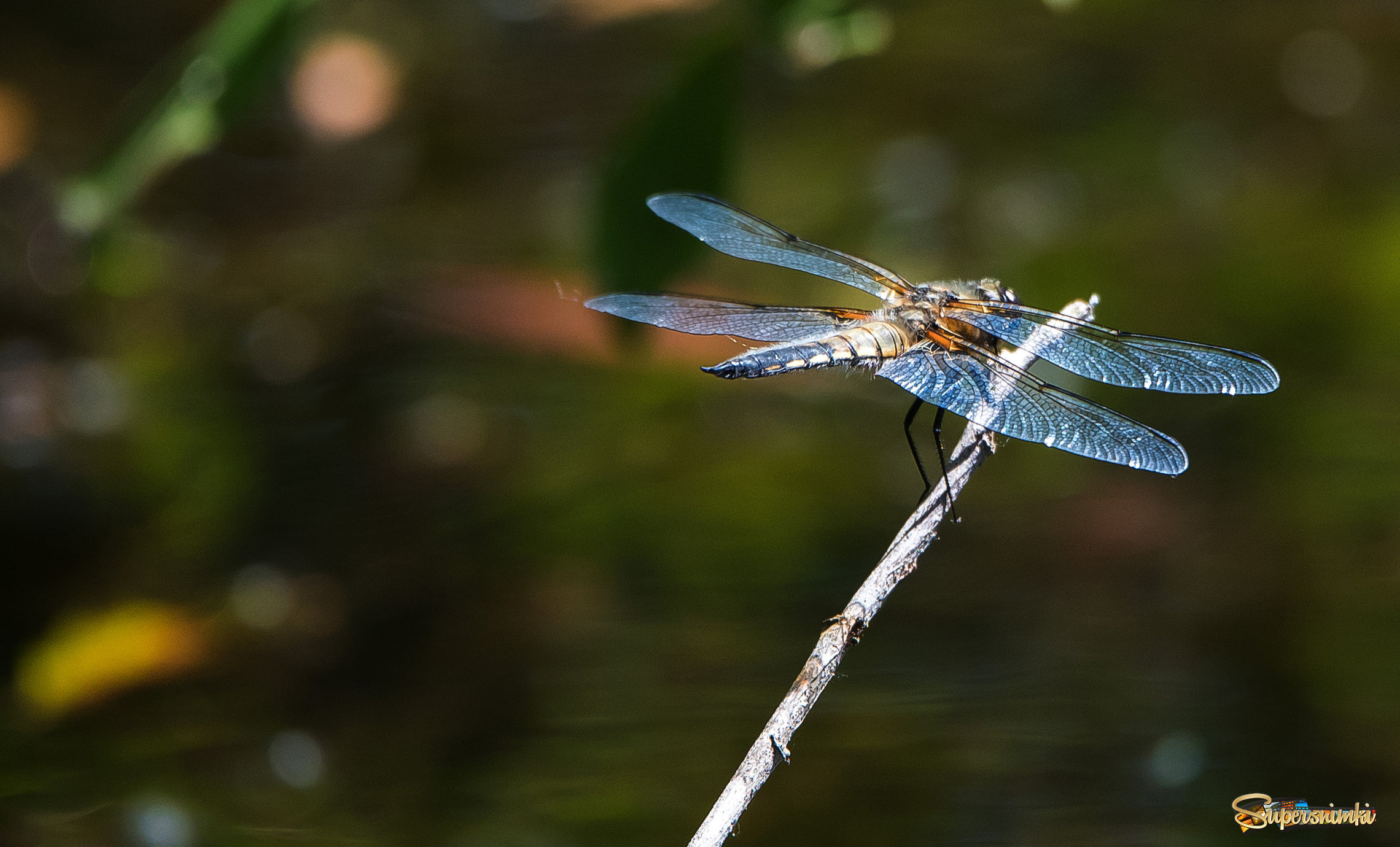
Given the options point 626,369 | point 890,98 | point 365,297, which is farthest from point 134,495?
point 890,98

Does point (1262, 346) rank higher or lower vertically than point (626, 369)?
lower

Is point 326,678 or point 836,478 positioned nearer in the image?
point 326,678

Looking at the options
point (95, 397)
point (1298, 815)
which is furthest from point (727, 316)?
point (95, 397)

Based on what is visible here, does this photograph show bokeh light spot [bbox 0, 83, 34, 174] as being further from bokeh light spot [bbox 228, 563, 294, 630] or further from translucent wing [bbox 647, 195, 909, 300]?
translucent wing [bbox 647, 195, 909, 300]

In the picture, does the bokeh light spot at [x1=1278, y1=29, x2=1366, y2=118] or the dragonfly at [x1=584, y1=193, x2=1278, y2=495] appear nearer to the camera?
the dragonfly at [x1=584, y1=193, x2=1278, y2=495]

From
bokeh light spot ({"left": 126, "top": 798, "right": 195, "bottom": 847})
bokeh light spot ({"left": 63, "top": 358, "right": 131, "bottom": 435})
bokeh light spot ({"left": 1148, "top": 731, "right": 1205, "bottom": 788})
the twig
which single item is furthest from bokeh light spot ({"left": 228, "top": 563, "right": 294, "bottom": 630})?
bokeh light spot ({"left": 1148, "top": 731, "right": 1205, "bottom": 788})

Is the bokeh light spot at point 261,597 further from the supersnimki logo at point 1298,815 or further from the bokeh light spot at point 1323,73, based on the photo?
the bokeh light spot at point 1323,73

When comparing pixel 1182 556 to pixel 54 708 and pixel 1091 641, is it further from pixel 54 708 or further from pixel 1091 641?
pixel 54 708

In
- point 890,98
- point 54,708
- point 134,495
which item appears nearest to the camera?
point 54,708
